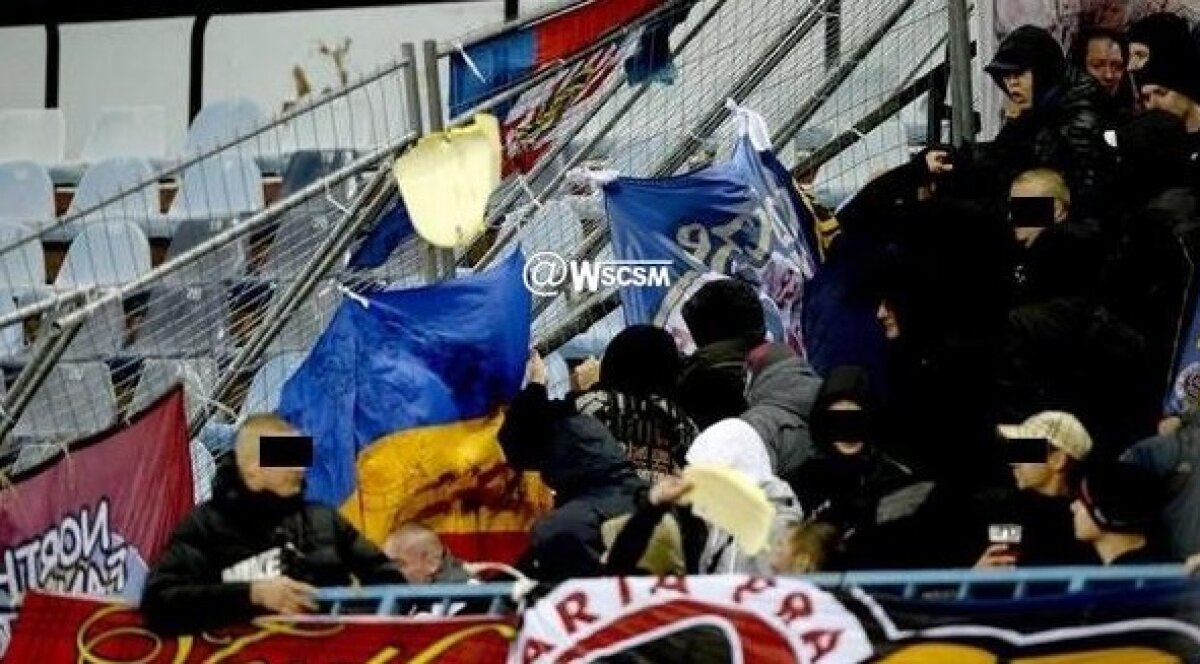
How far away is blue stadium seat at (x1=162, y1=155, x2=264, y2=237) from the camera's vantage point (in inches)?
574

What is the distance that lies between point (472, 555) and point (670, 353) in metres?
0.84

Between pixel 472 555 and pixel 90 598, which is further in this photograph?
pixel 472 555

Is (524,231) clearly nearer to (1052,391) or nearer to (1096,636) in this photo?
(1052,391)

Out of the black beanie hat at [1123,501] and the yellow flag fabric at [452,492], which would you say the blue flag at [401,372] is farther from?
the black beanie hat at [1123,501]

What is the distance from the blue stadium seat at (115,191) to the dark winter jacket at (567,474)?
5113 millimetres

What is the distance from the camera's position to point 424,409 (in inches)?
408

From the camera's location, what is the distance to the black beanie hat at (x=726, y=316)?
34.4ft

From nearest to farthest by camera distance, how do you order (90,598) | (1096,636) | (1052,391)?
(1096,636), (90,598), (1052,391)

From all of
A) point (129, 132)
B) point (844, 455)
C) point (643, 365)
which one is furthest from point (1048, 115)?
point (129, 132)

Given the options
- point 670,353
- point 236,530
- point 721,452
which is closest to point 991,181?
point 670,353

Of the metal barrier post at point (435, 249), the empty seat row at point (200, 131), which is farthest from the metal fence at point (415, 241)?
the empty seat row at point (200, 131)

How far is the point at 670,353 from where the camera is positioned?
1034 centimetres

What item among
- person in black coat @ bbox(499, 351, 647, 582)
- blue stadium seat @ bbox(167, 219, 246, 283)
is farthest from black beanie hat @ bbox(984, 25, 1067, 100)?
blue stadium seat @ bbox(167, 219, 246, 283)

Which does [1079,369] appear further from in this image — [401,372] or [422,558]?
[401,372]
